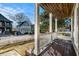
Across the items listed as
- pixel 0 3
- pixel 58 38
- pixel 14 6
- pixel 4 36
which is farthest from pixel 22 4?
pixel 58 38

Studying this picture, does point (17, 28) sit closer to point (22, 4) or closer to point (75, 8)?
point (22, 4)

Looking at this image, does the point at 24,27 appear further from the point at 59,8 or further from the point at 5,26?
the point at 59,8

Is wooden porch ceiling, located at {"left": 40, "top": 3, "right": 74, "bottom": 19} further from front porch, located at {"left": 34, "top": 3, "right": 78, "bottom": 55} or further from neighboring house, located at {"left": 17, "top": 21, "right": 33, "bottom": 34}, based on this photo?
neighboring house, located at {"left": 17, "top": 21, "right": 33, "bottom": 34}

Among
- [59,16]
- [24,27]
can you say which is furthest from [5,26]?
[59,16]

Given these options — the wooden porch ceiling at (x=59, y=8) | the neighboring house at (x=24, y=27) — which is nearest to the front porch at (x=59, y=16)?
the wooden porch ceiling at (x=59, y=8)

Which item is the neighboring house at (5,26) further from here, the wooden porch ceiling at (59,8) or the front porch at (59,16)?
the wooden porch ceiling at (59,8)
